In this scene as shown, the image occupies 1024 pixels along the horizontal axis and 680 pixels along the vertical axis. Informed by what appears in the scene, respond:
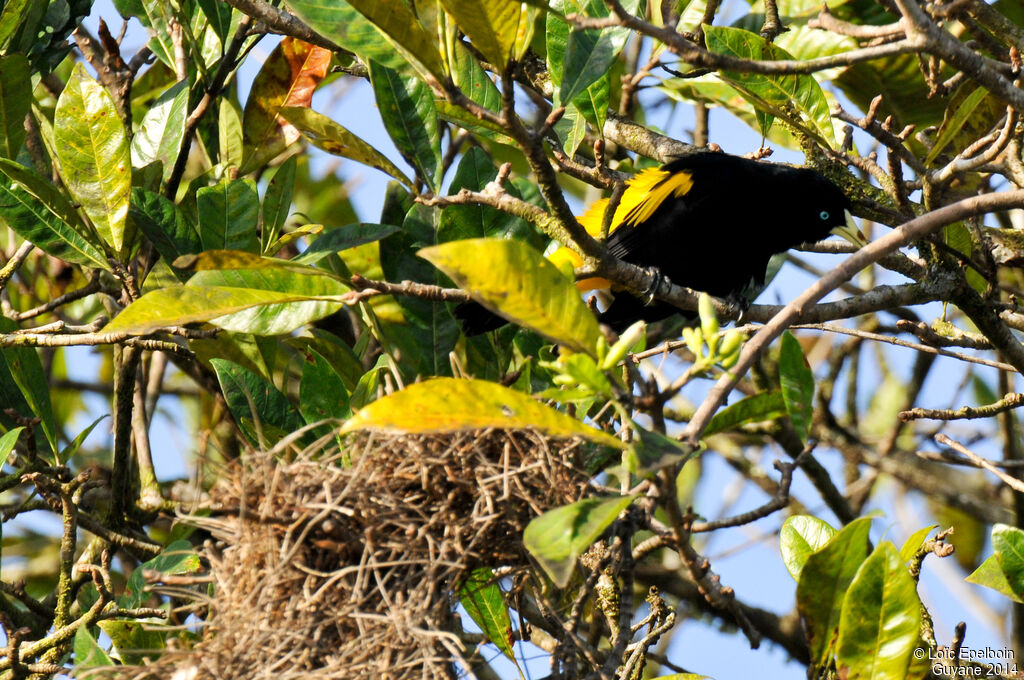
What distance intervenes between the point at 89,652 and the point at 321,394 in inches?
33.0

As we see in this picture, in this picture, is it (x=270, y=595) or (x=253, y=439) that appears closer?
(x=270, y=595)

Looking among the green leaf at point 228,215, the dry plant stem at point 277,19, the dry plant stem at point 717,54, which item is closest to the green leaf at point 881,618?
the dry plant stem at point 717,54

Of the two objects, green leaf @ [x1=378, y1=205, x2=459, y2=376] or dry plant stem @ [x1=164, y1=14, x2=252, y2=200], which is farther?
dry plant stem @ [x1=164, y1=14, x2=252, y2=200]

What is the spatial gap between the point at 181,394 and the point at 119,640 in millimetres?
2709

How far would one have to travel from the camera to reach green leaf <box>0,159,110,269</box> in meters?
3.02

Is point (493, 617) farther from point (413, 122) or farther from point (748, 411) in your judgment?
point (413, 122)

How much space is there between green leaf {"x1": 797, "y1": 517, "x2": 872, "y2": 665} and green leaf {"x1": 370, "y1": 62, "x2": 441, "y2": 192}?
4.29ft

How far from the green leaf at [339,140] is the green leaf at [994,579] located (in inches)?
69.1

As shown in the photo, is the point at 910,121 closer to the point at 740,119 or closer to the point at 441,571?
the point at 740,119

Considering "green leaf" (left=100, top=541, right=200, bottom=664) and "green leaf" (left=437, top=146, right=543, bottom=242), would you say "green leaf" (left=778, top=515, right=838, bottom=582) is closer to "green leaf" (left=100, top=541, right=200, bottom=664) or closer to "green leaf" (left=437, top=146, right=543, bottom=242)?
"green leaf" (left=437, top=146, right=543, bottom=242)

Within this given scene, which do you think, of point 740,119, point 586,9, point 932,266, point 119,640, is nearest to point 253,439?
point 119,640

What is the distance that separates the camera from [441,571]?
2.12m

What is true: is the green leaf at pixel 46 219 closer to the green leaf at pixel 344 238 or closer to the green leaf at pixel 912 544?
the green leaf at pixel 344 238

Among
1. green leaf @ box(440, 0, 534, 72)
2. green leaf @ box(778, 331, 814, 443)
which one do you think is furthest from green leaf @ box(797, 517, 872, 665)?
green leaf @ box(440, 0, 534, 72)
